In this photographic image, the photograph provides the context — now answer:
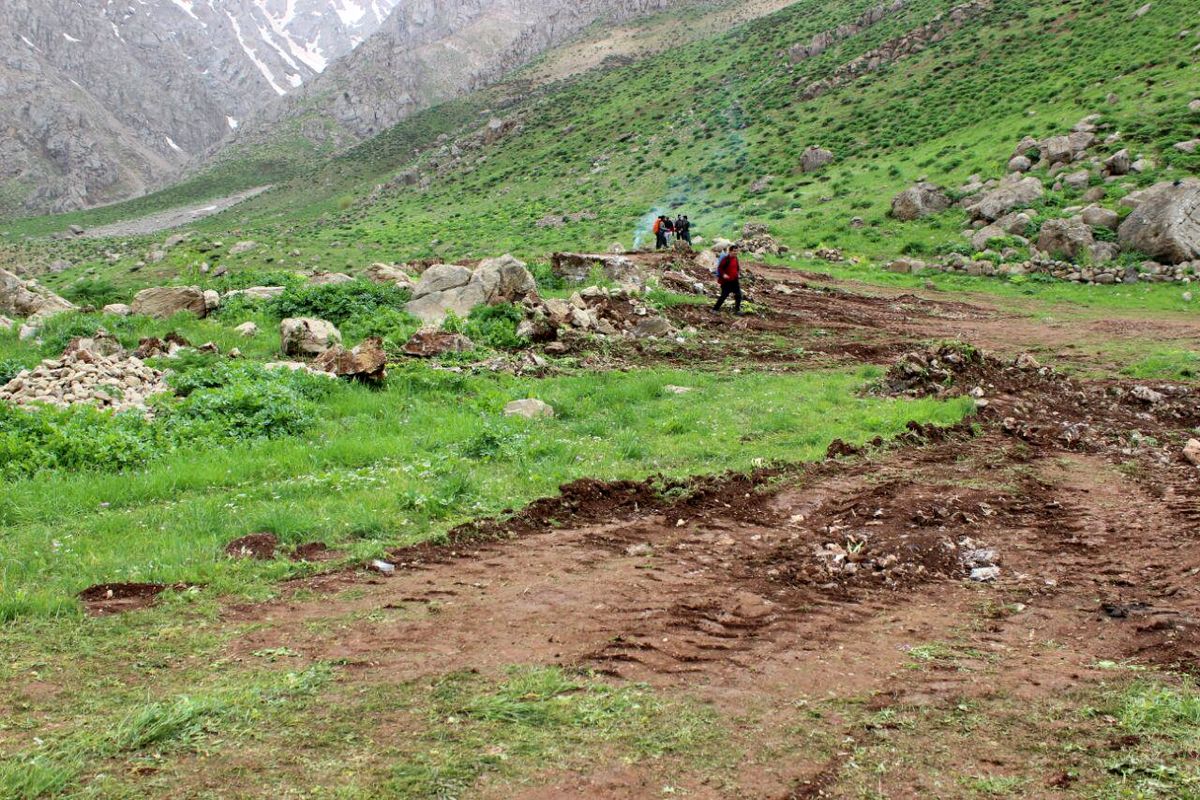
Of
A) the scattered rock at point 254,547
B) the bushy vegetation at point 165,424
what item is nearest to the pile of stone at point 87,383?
the bushy vegetation at point 165,424

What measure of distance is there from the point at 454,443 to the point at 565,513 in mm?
2474

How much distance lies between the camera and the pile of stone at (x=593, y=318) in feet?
50.4

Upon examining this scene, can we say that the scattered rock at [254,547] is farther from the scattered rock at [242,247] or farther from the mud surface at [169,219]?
the mud surface at [169,219]

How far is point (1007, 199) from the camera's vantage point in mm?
26625

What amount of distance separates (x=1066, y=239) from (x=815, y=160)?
18.9 meters

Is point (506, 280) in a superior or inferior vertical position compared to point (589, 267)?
inferior

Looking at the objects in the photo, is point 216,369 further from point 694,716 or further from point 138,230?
point 138,230

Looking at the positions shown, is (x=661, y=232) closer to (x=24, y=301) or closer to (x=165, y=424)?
(x=24, y=301)

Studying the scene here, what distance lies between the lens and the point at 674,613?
531 cm

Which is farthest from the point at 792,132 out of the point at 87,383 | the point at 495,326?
the point at 87,383

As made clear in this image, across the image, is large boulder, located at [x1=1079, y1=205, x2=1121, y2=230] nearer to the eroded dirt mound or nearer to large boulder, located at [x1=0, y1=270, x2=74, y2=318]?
the eroded dirt mound


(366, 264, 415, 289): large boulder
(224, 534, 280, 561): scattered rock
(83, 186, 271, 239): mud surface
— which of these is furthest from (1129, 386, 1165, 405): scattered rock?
(83, 186, 271, 239): mud surface

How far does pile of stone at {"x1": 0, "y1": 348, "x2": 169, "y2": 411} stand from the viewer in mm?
10781

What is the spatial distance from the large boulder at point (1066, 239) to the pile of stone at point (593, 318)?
15.8 metres
